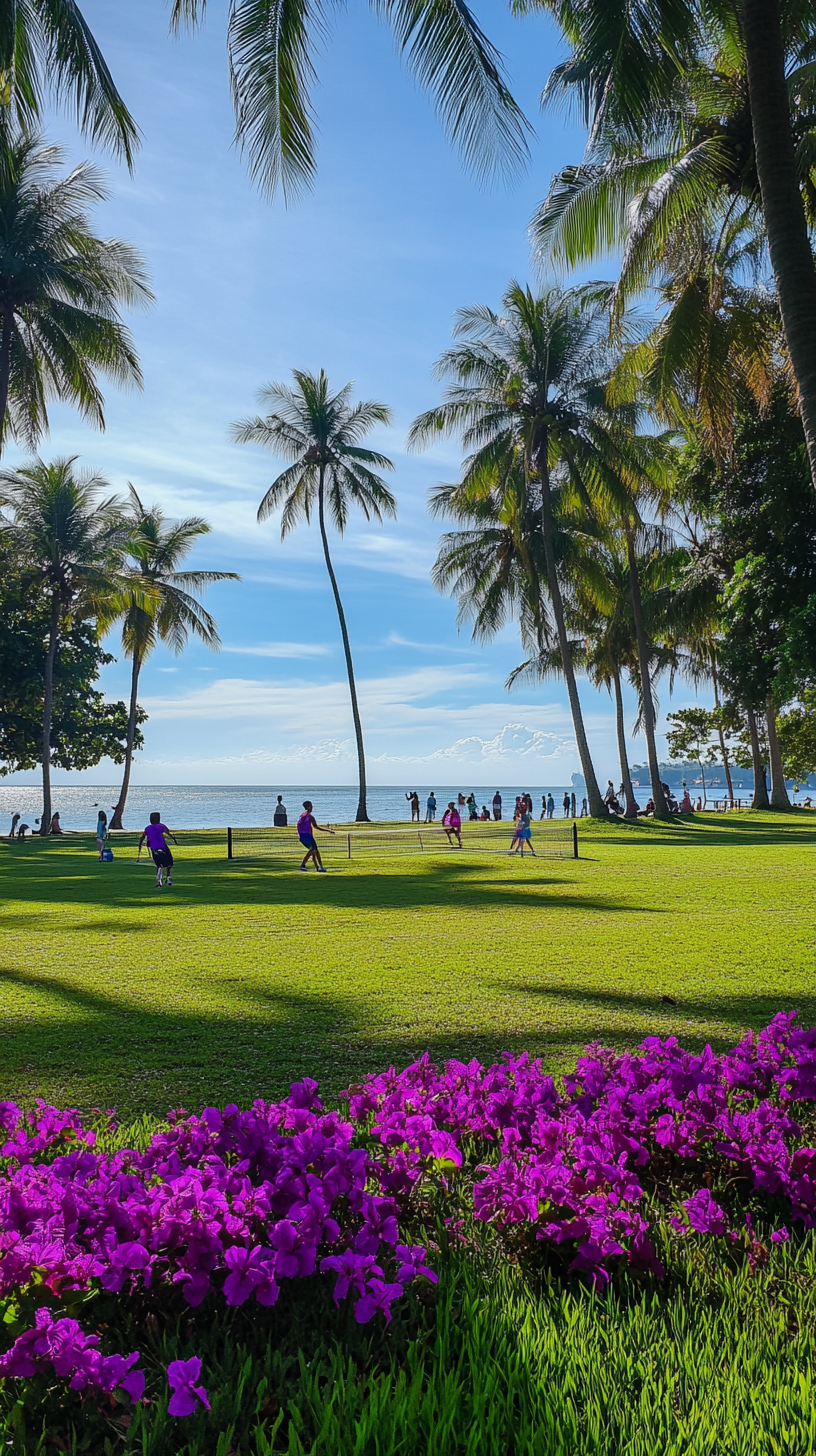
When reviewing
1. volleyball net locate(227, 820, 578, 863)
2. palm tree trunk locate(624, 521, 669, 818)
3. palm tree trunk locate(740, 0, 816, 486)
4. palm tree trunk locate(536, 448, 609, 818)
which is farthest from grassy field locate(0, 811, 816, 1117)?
palm tree trunk locate(624, 521, 669, 818)

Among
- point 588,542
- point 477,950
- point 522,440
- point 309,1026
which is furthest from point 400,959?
point 588,542

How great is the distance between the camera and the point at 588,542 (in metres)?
33.8

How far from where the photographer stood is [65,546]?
119 ft

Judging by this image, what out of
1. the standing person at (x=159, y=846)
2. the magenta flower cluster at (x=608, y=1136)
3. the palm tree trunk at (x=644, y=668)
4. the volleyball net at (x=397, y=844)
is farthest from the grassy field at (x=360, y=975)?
the palm tree trunk at (x=644, y=668)

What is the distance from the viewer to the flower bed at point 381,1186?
221cm

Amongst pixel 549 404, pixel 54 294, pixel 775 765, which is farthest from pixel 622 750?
pixel 54 294

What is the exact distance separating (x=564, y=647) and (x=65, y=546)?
2230cm

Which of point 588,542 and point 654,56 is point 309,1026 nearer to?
point 654,56

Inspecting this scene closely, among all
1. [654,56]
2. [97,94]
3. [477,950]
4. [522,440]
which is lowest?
[477,950]

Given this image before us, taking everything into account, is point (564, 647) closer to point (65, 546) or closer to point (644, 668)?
point (644, 668)

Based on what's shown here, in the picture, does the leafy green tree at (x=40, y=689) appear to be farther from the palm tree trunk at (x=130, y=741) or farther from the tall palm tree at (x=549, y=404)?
the tall palm tree at (x=549, y=404)

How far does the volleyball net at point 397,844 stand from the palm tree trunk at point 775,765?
12.9 m

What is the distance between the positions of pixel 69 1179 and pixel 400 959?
558 centimetres

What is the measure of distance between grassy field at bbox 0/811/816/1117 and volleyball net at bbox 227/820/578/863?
26.5 ft
